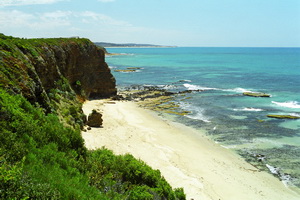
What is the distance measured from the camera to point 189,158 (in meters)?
24.6

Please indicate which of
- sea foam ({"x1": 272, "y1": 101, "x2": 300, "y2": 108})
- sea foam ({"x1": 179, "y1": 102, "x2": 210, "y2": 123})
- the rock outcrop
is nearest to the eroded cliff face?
the rock outcrop

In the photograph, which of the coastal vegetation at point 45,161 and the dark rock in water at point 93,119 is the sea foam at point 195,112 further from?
the coastal vegetation at point 45,161

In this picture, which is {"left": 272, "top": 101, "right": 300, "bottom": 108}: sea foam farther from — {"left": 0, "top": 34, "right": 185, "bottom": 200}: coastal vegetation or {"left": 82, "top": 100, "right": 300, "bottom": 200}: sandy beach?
{"left": 0, "top": 34, "right": 185, "bottom": 200}: coastal vegetation

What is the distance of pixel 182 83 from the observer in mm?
74812

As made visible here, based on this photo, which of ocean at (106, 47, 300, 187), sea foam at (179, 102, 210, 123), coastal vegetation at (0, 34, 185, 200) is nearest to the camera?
coastal vegetation at (0, 34, 185, 200)

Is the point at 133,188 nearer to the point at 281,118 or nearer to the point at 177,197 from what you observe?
the point at 177,197

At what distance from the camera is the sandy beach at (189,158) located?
63.4 ft

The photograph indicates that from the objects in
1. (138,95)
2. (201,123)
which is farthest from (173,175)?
(138,95)

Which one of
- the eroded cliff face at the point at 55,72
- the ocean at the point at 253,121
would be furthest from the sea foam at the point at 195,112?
the eroded cliff face at the point at 55,72

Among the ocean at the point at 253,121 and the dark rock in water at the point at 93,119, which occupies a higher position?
the dark rock in water at the point at 93,119

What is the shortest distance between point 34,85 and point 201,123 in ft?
82.3

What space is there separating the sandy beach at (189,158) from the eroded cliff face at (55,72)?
504 cm

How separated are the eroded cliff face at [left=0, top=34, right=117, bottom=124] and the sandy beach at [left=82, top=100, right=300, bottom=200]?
16.5 ft

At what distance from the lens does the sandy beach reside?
1931 centimetres
